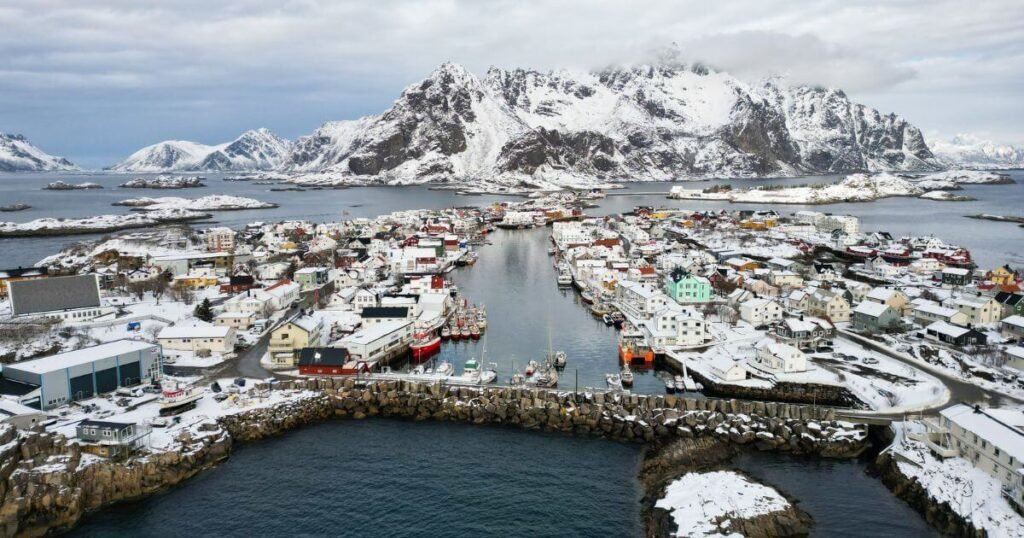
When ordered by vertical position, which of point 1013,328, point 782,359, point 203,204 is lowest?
point 782,359

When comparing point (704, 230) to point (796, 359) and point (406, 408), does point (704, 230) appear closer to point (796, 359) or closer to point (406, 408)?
point (796, 359)

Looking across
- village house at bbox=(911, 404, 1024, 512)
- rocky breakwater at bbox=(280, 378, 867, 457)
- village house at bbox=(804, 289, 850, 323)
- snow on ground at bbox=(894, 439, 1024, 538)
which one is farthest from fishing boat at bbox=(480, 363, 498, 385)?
village house at bbox=(804, 289, 850, 323)

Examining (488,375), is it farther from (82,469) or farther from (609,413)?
(82,469)

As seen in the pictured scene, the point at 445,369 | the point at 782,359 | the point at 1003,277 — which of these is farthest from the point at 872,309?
the point at 445,369

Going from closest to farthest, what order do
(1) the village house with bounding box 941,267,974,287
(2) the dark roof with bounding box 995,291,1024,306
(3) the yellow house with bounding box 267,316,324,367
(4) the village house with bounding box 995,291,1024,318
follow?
1. (3) the yellow house with bounding box 267,316,324,367
2. (4) the village house with bounding box 995,291,1024,318
3. (2) the dark roof with bounding box 995,291,1024,306
4. (1) the village house with bounding box 941,267,974,287

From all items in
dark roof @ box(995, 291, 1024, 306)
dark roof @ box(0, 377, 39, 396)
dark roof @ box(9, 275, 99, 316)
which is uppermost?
dark roof @ box(9, 275, 99, 316)

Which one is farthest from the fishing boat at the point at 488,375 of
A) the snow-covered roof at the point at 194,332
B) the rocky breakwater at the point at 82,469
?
the snow-covered roof at the point at 194,332

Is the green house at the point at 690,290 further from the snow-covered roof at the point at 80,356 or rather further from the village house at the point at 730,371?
the snow-covered roof at the point at 80,356

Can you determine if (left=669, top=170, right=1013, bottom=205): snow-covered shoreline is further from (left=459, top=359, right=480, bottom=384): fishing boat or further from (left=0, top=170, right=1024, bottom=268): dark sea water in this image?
(left=459, top=359, right=480, bottom=384): fishing boat

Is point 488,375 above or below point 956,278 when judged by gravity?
below
